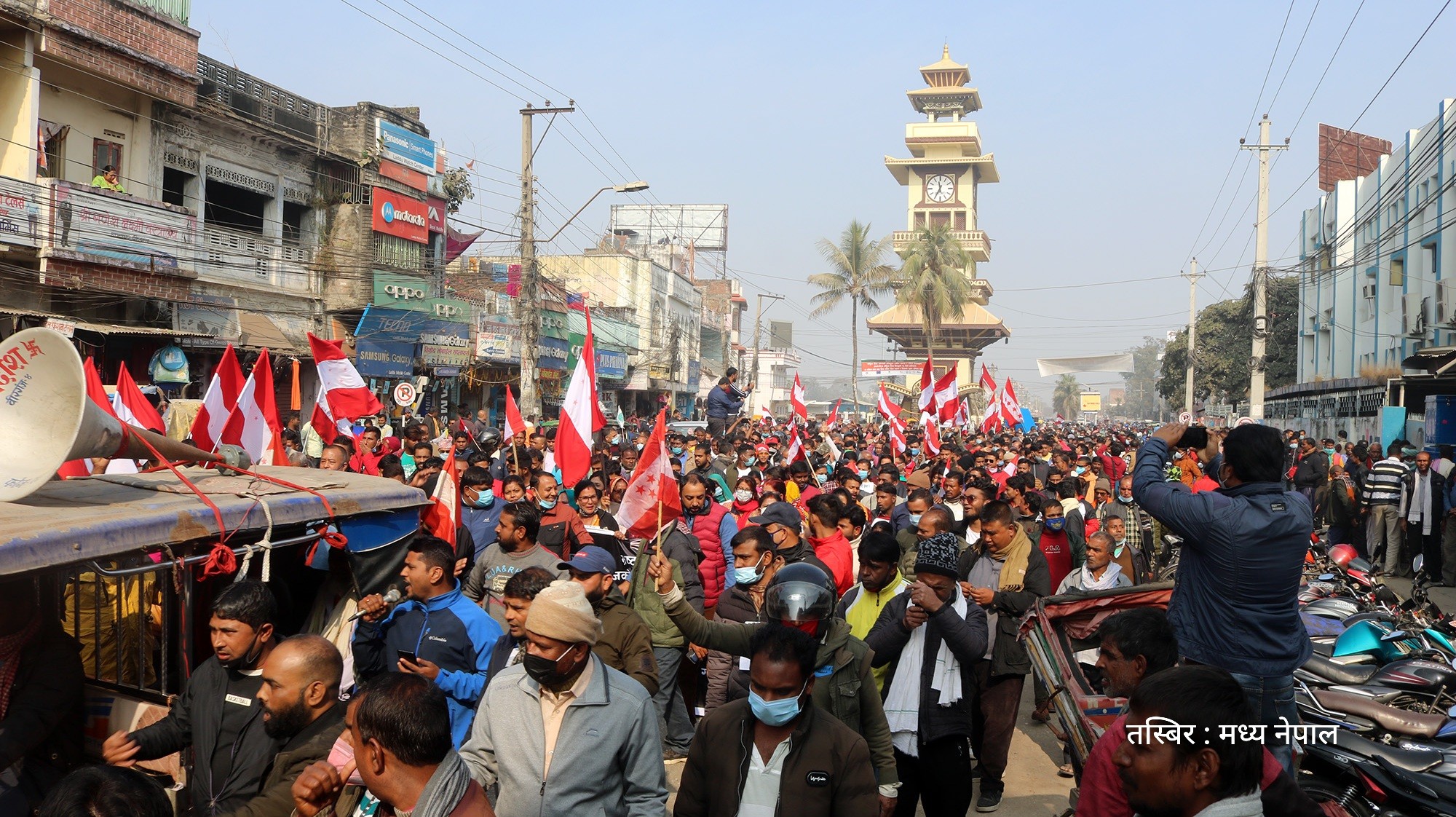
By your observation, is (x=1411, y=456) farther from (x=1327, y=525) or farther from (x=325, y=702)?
(x=325, y=702)

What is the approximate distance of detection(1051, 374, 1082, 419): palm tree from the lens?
139500 millimetres

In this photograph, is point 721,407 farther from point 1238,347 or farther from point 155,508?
point 1238,347

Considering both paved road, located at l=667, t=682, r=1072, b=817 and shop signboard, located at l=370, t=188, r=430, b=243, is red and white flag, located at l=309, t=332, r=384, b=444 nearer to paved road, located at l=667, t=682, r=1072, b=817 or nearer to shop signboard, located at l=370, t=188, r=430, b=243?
paved road, located at l=667, t=682, r=1072, b=817

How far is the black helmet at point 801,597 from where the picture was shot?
380 centimetres

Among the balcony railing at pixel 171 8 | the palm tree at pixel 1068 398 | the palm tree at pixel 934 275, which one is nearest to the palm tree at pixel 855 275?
the palm tree at pixel 934 275

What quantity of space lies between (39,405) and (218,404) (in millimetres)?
5703

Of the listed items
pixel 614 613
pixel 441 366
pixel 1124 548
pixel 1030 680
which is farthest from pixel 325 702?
pixel 441 366

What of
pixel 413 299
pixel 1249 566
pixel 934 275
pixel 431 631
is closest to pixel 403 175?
pixel 413 299

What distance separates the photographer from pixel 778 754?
10.6ft

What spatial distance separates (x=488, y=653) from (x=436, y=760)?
1.96 m

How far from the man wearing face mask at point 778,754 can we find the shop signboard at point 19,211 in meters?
16.9

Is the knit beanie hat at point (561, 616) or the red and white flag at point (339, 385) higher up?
the red and white flag at point (339, 385)

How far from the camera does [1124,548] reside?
27.0 ft

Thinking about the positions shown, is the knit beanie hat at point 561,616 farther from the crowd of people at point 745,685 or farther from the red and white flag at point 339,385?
the red and white flag at point 339,385
